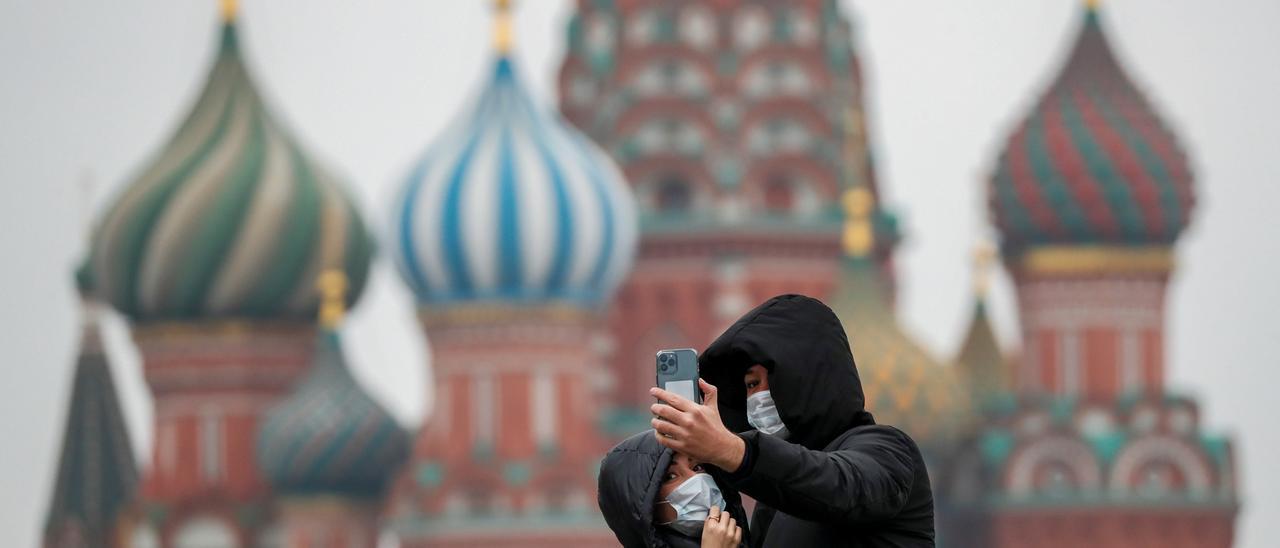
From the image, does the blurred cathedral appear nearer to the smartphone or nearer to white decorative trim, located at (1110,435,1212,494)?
white decorative trim, located at (1110,435,1212,494)

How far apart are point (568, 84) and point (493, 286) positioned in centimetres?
498

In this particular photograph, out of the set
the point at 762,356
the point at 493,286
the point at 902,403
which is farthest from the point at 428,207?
the point at 762,356

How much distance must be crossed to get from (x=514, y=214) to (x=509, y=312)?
4.13 feet

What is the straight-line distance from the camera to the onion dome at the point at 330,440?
4978 cm

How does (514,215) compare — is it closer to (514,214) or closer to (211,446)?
(514,214)

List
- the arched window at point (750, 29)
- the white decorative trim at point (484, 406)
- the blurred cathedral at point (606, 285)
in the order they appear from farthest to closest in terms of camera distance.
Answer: the arched window at point (750, 29), the blurred cathedral at point (606, 285), the white decorative trim at point (484, 406)

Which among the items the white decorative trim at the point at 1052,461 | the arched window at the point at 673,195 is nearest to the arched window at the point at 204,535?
the arched window at the point at 673,195

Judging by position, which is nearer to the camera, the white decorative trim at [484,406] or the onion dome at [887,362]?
the white decorative trim at [484,406]

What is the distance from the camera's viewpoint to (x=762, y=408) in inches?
254

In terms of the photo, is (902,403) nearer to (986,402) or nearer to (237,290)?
(986,402)

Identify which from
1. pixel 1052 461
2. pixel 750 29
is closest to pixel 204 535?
pixel 750 29

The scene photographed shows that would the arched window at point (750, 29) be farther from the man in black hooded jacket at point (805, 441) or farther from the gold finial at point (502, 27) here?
the man in black hooded jacket at point (805, 441)

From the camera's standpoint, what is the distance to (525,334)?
48.0 meters

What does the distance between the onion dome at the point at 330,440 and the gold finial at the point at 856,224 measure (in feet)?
18.7
